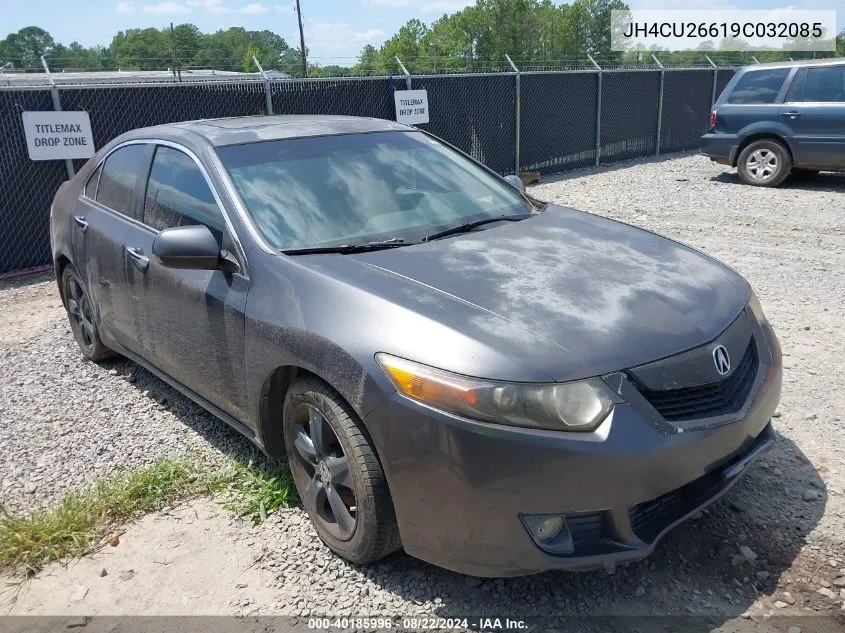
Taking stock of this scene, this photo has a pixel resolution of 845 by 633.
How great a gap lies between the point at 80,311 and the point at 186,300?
2.03m

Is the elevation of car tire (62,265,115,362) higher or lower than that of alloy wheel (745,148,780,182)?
higher

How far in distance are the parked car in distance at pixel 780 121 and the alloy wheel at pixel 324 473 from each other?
10.3m

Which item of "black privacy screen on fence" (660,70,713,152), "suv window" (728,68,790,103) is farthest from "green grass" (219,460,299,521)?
"black privacy screen on fence" (660,70,713,152)

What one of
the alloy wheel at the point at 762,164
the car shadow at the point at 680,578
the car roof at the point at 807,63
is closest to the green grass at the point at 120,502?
the car shadow at the point at 680,578

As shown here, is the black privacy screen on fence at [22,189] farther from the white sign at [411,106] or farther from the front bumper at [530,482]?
the front bumper at [530,482]

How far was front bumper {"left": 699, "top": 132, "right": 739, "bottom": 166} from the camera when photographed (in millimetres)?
11633

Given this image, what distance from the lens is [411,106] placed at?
1173 centimetres

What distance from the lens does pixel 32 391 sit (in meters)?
4.83

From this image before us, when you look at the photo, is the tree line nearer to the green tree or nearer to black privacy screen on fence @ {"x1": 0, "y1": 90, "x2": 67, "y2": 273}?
the green tree

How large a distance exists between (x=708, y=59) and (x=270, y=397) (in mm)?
17862

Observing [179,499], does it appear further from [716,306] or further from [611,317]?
[716,306]

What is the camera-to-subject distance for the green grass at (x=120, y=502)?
3145mm

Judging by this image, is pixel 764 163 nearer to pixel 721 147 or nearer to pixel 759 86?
pixel 721 147

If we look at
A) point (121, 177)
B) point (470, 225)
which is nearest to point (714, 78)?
point (470, 225)
